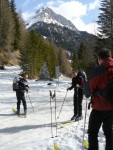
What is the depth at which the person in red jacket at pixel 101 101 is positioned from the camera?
24.2 ft

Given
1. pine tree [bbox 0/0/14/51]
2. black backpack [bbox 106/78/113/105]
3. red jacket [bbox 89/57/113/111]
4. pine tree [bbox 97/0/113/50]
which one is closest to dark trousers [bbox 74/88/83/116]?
red jacket [bbox 89/57/113/111]

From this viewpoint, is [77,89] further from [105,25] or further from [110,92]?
[105,25]

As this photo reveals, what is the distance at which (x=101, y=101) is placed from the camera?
7.52 m

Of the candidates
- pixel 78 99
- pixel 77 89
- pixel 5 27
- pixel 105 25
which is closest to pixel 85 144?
pixel 77 89

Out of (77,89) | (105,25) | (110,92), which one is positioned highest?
(105,25)

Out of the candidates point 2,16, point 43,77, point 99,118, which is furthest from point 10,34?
point 99,118

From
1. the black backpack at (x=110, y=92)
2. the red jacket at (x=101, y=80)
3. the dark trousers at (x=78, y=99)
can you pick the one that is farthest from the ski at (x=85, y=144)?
the dark trousers at (x=78, y=99)

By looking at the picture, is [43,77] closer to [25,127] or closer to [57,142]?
[25,127]

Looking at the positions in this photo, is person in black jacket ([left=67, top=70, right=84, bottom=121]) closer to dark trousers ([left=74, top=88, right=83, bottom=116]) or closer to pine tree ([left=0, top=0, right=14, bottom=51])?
dark trousers ([left=74, top=88, right=83, bottom=116])

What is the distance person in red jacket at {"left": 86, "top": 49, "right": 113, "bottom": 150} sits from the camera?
24.2 ft

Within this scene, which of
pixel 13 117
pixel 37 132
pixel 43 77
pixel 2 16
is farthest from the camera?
pixel 2 16

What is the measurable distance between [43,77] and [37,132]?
42608 mm

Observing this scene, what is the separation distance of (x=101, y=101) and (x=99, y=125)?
0.55 metres

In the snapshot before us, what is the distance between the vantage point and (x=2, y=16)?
7450 centimetres
